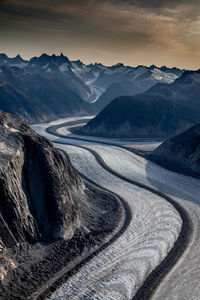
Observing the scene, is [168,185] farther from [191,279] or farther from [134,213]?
[191,279]

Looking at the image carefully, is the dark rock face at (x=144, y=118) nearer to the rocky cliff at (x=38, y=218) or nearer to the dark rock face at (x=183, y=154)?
the dark rock face at (x=183, y=154)

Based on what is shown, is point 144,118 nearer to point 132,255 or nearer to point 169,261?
point 132,255

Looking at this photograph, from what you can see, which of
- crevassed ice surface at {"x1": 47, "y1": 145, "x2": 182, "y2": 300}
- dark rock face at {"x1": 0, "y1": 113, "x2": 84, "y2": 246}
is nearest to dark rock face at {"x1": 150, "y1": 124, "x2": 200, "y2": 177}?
crevassed ice surface at {"x1": 47, "y1": 145, "x2": 182, "y2": 300}

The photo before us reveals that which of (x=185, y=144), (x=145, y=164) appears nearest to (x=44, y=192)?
(x=145, y=164)

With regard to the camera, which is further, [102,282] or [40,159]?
[40,159]

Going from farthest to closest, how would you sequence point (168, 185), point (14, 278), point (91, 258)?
1. point (168, 185)
2. point (91, 258)
3. point (14, 278)

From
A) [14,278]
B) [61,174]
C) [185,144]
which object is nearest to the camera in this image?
[14,278]
